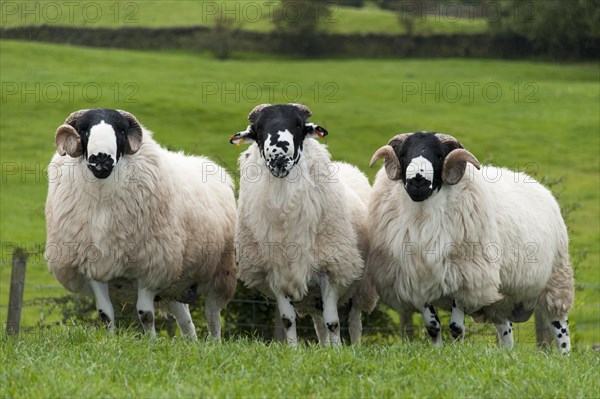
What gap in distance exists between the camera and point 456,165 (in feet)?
33.0

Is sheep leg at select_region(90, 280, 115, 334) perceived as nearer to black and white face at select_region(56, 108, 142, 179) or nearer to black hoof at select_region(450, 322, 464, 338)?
black and white face at select_region(56, 108, 142, 179)

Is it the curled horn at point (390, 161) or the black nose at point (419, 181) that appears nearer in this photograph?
the black nose at point (419, 181)

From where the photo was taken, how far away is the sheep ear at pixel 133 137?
1034 centimetres

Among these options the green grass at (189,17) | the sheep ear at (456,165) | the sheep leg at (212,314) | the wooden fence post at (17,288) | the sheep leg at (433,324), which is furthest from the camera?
the green grass at (189,17)

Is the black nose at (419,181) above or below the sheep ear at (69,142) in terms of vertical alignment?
below

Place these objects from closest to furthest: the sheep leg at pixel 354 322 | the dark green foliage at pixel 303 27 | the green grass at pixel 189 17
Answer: the sheep leg at pixel 354 322 → the dark green foliage at pixel 303 27 → the green grass at pixel 189 17

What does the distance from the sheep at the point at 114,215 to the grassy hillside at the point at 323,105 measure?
43.1 ft

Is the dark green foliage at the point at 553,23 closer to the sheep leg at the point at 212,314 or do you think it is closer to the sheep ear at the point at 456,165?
the sheep leg at the point at 212,314

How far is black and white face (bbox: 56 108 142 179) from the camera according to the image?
988cm

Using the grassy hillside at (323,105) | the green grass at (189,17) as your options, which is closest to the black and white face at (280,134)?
the grassy hillside at (323,105)

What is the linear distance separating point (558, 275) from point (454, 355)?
3636mm

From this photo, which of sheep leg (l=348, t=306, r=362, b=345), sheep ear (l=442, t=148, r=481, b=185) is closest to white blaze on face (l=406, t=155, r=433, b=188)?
sheep ear (l=442, t=148, r=481, b=185)

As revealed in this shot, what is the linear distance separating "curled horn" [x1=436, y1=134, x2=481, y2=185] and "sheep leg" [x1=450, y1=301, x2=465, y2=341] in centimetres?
132

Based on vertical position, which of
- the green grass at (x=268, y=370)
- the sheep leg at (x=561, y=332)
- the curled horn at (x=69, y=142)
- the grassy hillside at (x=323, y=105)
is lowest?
the grassy hillside at (x=323, y=105)
